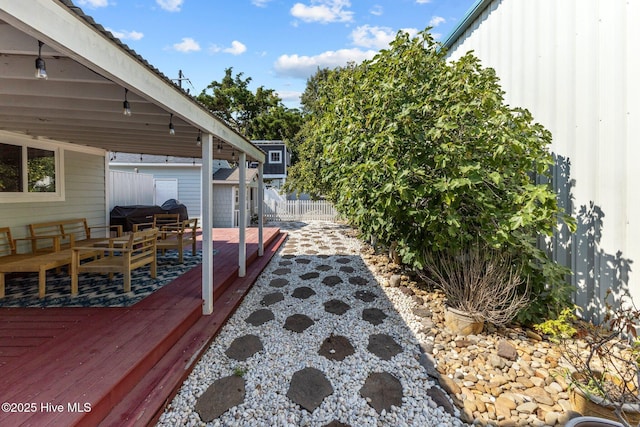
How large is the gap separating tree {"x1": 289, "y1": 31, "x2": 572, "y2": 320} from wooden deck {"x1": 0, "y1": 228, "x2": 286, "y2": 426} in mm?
2616

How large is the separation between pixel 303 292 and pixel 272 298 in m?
0.54

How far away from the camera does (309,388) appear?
245 centimetres

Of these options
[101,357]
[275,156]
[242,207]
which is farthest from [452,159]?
[275,156]

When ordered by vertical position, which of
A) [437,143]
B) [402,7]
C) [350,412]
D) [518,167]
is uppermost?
[402,7]

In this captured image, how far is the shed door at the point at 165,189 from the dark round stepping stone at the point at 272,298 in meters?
8.18

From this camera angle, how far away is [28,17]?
130cm

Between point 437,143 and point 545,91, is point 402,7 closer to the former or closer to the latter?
point 545,91

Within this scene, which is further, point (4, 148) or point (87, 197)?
point (87, 197)

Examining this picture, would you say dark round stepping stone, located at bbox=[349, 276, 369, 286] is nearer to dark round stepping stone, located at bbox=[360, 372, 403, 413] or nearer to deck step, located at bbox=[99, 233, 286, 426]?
deck step, located at bbox=[99, 233, 286, 426]

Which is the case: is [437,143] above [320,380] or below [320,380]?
above

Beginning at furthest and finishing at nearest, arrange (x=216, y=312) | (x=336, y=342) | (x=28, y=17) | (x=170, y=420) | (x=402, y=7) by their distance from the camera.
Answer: (x=402, y=7), (x=216, y=312), (x=336, y=342), (x=170, y=420), (x=28, y=17)

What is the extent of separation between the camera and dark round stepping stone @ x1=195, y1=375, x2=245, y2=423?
2.15m

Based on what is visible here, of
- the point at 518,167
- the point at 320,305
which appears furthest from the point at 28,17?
the point at 518,167

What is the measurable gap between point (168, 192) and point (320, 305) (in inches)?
358
